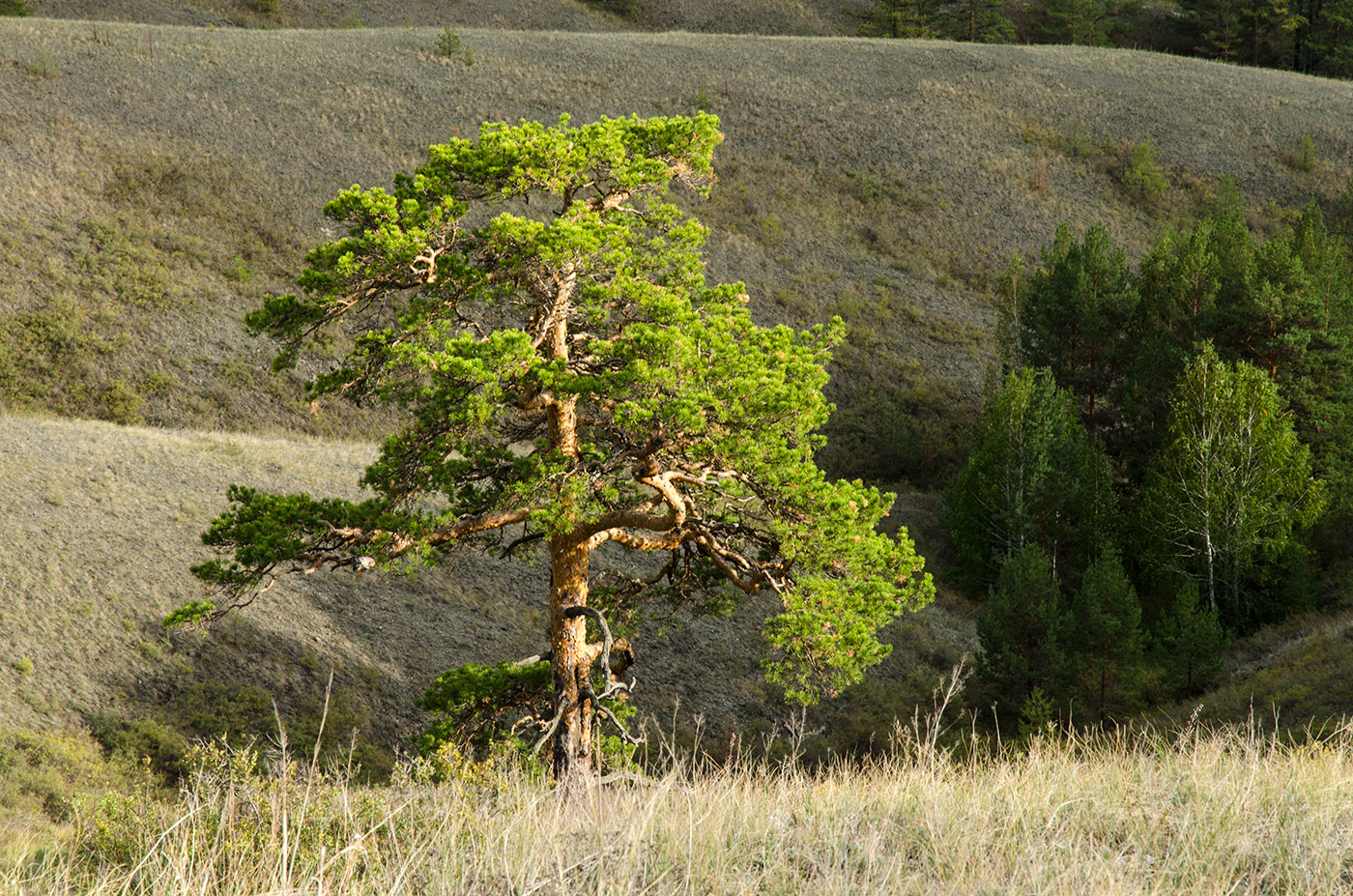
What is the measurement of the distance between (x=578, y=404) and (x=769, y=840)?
742 cm

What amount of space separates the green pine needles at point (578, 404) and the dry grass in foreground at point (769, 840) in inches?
181

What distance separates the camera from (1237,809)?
5.20 metres

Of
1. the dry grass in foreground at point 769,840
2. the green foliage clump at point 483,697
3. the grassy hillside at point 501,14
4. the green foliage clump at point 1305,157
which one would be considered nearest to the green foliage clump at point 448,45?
the grassy hillside at point 501,14

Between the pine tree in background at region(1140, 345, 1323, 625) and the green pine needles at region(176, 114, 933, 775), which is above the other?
the green pine needles at region(176, 114, 933, 775)

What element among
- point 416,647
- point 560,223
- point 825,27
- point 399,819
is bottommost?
point 416,647

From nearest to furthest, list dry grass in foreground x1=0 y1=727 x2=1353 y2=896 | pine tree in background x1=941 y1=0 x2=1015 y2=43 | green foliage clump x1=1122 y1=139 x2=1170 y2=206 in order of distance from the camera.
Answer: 1. dry grass in foreground x1=0 y1=727 x2=1353 y2=896
2. green foliage clump x1=1122 y1=139 x2=1170 y2=206
3. pine tree in background x1=941 y1=0 x2=1015 y2=43

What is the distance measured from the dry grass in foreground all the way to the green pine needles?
460cm

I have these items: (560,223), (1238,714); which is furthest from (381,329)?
(1238,714)

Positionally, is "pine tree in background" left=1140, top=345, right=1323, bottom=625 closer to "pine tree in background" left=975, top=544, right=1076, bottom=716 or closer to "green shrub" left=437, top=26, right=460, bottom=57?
"pine tree in background" left=975, top=544, right=1076, bottom=716

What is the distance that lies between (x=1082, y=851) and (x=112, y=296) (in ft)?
131

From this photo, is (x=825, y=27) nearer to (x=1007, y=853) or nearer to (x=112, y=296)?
(x=112, y=296)

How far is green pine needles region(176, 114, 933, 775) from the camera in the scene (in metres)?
10.4

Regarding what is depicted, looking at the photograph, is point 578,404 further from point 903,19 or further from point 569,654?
point 903,19

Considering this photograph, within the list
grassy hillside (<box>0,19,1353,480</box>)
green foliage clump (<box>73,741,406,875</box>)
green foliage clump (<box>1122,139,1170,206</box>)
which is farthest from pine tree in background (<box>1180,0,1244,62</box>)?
green foliage clump (<box>73,741,406,875</box>)
